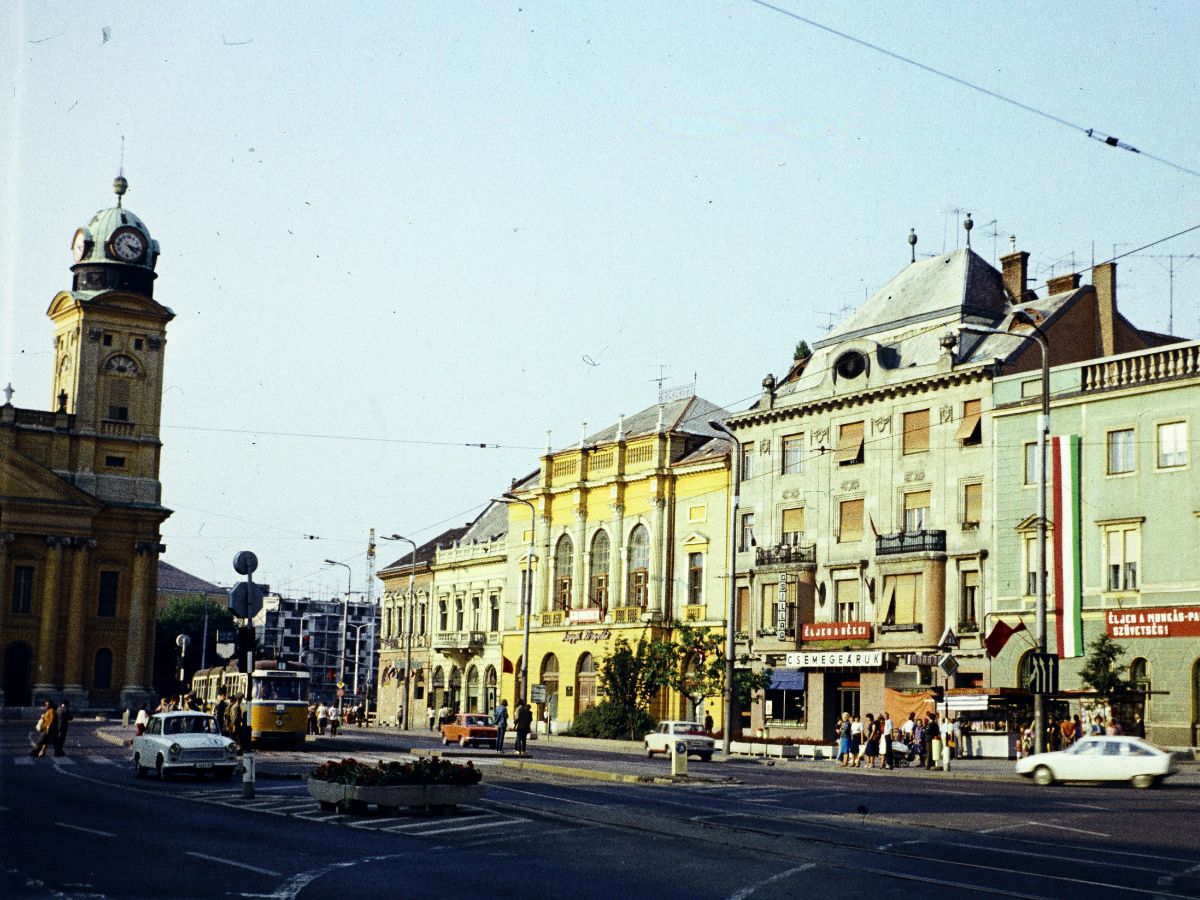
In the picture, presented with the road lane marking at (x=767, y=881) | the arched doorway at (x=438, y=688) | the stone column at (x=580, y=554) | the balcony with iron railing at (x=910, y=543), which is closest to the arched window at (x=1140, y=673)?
the balcony with iron railing at (x=910, y=543)

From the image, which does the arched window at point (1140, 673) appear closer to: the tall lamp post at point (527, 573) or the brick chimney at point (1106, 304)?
the brick chimney at point (1106, 304)

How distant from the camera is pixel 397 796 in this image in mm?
24828

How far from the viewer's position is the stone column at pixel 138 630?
3875 inches

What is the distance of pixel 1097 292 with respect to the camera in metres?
59.6

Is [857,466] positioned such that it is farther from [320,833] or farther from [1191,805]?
[320,833]

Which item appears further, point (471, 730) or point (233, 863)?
point (471, 730)

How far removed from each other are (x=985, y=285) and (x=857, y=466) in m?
9.19

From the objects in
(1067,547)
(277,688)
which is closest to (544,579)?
(277,688)

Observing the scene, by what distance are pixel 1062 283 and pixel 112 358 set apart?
2510 inches

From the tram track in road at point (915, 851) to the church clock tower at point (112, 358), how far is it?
262 ft

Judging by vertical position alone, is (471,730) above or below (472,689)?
below

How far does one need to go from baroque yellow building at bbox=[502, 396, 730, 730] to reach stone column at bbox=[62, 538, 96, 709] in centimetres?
2922

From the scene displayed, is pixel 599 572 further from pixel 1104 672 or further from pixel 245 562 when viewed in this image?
pixel 245 562

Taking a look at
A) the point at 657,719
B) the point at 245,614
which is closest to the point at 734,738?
the point at 657,719
